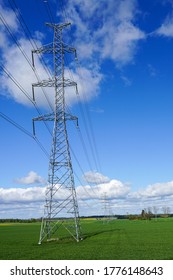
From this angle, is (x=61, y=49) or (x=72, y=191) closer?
(x=72, y=191)

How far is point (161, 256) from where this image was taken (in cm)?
2728
